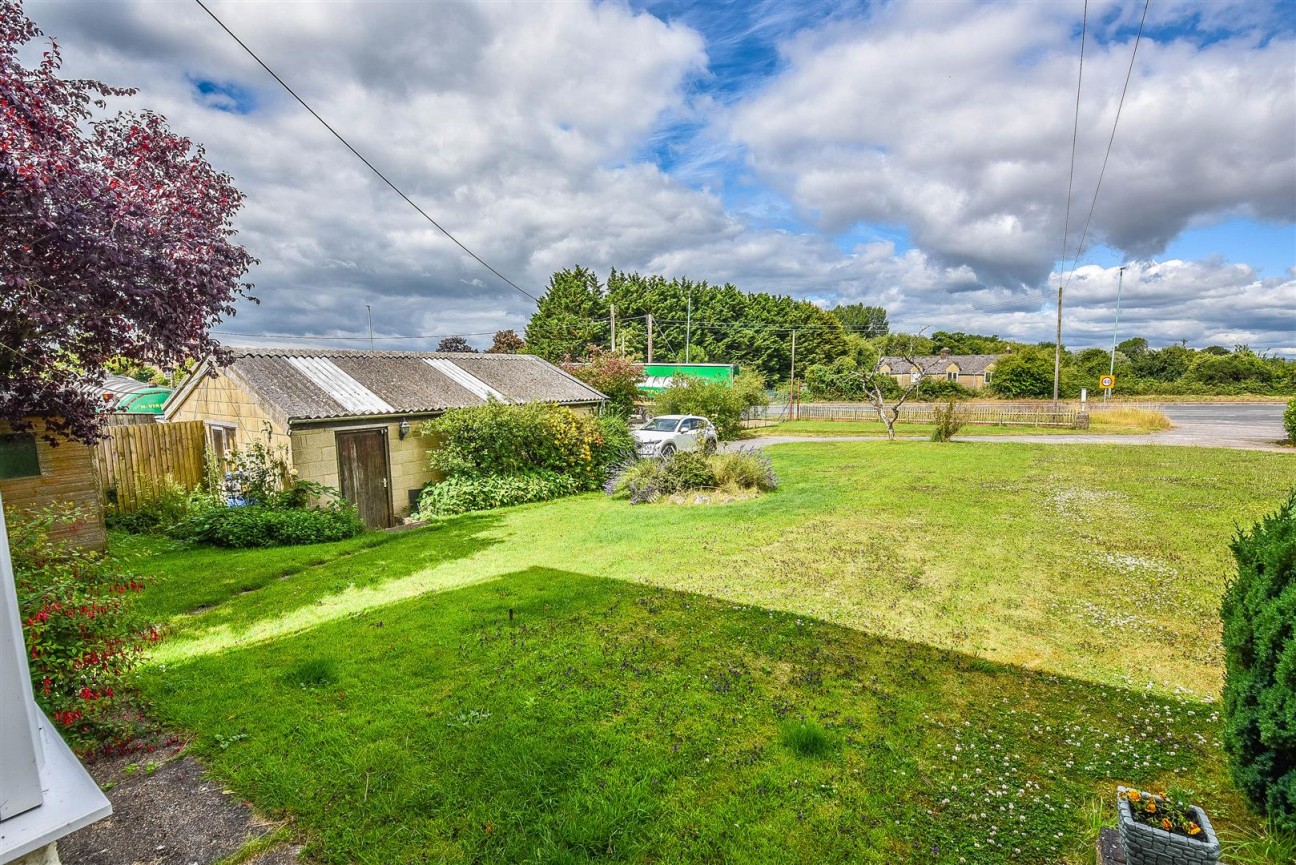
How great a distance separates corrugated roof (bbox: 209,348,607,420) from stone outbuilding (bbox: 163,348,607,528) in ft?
0.09

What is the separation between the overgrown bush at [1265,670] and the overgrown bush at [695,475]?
1007 centimetres

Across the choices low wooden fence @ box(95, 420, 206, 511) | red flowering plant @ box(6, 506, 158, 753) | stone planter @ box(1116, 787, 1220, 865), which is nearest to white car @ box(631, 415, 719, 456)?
low wooden fence @ box(95, 420, 206, 511)

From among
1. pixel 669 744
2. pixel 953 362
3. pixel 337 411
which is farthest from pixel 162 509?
pixel 953 362

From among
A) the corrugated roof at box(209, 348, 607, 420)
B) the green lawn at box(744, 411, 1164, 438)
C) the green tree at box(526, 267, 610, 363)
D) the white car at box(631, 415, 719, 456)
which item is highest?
the green tree at box(526, 267, 610, 363)

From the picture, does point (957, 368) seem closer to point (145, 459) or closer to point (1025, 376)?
point (1025, 376)

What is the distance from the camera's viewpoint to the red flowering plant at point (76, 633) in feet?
11.0

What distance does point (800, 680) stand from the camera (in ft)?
15.2

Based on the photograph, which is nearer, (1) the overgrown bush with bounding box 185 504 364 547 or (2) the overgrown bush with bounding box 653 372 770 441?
(1) the overgrown bush with bounding box 185 504 364 547

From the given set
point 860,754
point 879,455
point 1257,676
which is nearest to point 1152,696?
point 1257,676

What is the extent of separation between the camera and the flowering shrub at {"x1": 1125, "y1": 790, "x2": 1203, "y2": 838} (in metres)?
2.38

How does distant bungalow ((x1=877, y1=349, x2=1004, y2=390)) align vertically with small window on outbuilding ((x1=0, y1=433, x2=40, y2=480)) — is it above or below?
above

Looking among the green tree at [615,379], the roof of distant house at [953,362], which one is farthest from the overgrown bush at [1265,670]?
the roof of distant house at [953,362]

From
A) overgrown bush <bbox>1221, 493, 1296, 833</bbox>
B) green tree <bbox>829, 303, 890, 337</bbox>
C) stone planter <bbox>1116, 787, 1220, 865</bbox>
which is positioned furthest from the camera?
green tree <bbox>829, 303, 890, 337</bbox>

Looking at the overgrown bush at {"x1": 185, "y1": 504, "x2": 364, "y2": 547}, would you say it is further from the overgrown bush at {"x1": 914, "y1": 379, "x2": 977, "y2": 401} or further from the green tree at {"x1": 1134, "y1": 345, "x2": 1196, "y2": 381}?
the green tree at {"x1": 1134, "y1": 345, "x2": 1196, "y2": 381}
